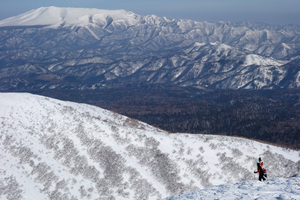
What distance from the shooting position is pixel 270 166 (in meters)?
110

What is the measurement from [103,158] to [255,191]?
221ft

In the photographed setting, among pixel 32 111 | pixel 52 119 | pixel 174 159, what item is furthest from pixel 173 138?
pixel 32 111

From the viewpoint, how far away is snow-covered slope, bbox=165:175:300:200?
122ft

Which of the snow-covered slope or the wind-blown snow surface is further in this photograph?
the wind-blown snow surface

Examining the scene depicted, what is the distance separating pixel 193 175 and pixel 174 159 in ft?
28.8

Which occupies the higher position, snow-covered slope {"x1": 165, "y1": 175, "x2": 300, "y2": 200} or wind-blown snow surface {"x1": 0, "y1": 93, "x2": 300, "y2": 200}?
snow-covered slope {"x1": 165, "y1": 175, "x2": 300, "y2": 200}

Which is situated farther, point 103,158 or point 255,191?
point 103,158

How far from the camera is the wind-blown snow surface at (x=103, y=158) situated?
88438mm

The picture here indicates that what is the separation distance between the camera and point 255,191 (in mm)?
39656

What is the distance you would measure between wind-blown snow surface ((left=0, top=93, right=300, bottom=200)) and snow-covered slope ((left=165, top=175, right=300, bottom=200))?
49.5m

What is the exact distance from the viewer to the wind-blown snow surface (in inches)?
3482

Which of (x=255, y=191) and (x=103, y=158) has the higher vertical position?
(x=255, y=191)

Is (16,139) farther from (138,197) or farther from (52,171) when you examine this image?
(138,197)

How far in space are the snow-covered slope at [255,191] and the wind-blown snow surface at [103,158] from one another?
49534 mm
